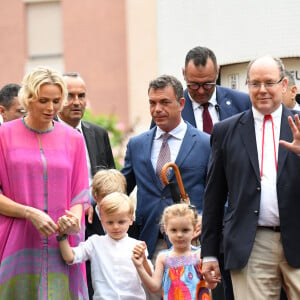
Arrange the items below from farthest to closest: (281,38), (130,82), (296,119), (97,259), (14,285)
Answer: (130,82)
(281,38)
(97,259)
(14,285)
(296,119)

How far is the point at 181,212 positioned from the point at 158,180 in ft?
2.07

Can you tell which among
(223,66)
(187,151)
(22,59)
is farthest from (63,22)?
(187,151)

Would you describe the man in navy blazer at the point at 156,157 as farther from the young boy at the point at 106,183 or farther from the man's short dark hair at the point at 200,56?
the man's short dark hair at the point at 200,56

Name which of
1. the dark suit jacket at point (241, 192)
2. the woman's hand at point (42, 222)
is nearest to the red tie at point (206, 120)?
→ the dark suit jacket at point (241, 192)

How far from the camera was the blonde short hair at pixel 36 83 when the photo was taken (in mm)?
8547

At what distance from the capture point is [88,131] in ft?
34.4

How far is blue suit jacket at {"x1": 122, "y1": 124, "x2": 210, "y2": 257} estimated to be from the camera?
9.59m

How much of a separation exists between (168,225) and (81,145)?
0.88m

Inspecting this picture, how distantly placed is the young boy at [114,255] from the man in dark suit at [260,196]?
78 centimetres

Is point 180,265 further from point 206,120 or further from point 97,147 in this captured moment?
point 97,147

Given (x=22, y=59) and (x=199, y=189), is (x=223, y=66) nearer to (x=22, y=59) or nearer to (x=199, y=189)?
(x=199, y=189)

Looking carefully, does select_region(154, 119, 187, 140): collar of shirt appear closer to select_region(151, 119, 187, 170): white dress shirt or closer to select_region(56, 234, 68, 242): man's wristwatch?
select_region(151, 119, 187, 170): white dress shirt

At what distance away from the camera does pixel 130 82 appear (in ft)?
95.2

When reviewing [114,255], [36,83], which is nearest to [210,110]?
[114,255]
